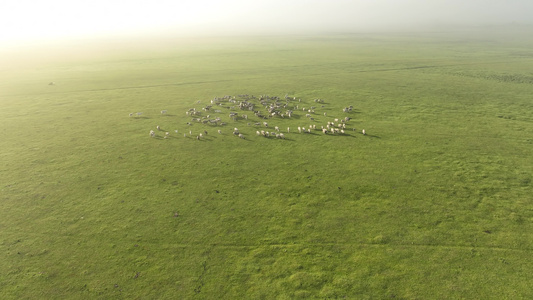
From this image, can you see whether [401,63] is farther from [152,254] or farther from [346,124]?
[152,254]

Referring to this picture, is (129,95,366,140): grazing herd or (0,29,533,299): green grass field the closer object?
(0,29,533,299): green grass field

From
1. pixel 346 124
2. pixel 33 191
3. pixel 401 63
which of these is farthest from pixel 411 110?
pixel 401 63

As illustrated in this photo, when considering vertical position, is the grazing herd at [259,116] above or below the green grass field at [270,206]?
above

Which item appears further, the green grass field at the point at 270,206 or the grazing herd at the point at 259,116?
the grazing herd at the point at 259,116

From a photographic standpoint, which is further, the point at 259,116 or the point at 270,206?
the point at 259,116

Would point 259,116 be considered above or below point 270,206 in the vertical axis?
above
